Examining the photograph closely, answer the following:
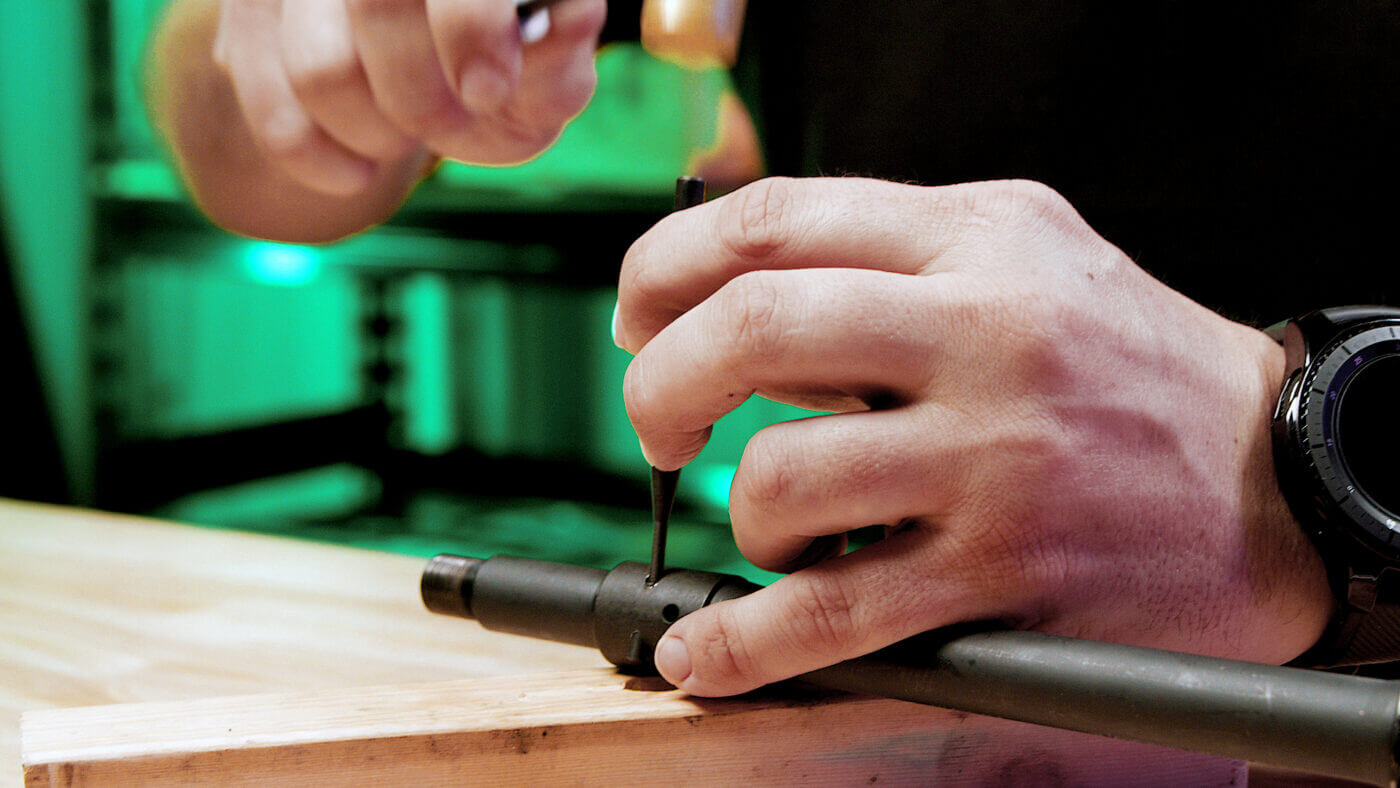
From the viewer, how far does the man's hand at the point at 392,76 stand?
2.56 ft

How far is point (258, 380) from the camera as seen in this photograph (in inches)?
64.3

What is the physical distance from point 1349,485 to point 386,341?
139 cm

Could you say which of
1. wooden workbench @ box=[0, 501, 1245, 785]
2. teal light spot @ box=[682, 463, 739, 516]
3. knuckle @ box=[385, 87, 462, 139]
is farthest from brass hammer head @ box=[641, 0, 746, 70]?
wooden workbench @ box=[0, 501, 1245, 785]

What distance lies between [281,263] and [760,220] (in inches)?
54.1

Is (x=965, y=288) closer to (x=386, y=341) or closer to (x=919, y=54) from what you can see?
(x=919, y=54)

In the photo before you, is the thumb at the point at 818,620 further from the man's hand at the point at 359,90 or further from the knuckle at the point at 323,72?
the knuckle at the point at 323,72

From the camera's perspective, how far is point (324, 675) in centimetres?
63

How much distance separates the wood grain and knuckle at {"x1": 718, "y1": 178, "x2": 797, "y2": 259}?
0.21 m

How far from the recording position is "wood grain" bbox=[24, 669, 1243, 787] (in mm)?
389

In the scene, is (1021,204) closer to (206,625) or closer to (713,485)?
(206,625)

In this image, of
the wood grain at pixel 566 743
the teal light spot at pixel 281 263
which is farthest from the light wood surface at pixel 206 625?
the teal light spot at pixel 281 263

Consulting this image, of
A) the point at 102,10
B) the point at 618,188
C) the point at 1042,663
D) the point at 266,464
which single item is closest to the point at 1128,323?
the point at 1042,663

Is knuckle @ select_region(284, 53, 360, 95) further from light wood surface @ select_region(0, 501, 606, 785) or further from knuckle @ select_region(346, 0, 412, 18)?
light wood surface @ select_region(0, 501, 606, 785)

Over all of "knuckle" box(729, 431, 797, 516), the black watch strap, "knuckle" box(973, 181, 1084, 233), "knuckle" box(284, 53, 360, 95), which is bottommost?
the black watch strap
